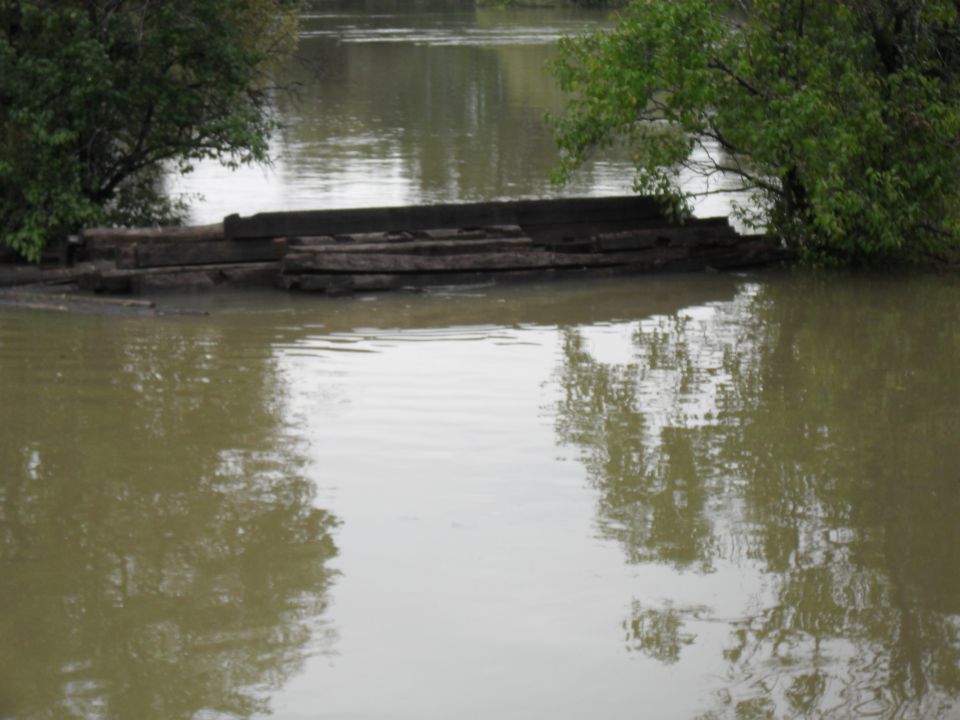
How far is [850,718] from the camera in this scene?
628 centimetres

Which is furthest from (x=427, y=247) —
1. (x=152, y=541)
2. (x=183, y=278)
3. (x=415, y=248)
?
(x=152, y=541)

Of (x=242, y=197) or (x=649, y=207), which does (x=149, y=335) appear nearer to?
(x=649, y=207)

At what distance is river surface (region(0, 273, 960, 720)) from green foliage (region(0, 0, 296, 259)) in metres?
2.81

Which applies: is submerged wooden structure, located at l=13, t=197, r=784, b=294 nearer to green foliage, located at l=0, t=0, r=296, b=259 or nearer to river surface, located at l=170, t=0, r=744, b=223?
green foliage, located at l=0, t=0, r=296, b=259

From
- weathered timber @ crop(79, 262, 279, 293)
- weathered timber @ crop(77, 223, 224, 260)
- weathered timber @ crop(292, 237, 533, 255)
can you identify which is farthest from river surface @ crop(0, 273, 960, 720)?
weathered timber @ crop(77, 223, 224, 260)

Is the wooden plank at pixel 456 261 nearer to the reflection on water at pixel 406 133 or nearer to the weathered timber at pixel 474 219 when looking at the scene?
the weathered timber at pixel 474 219

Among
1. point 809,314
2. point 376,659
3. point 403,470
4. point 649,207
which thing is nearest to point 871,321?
point 809,314

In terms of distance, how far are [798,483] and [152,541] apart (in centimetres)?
429

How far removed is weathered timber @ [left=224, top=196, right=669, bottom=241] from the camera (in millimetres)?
16094

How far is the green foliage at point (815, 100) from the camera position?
16.0m

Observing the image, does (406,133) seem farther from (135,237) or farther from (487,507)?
(487,507)

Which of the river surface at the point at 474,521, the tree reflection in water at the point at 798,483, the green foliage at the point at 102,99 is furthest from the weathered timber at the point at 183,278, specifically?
the tree reflection in water at the point at 798,483

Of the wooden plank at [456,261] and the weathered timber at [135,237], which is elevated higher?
the weathered timber at [135,237]

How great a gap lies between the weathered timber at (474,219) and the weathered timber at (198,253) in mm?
135
